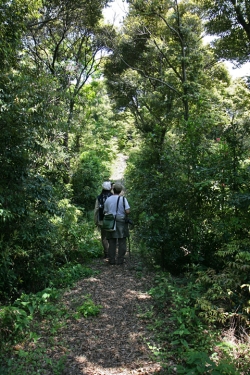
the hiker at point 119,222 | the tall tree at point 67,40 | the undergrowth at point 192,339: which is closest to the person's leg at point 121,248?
the hiker at point 119,222

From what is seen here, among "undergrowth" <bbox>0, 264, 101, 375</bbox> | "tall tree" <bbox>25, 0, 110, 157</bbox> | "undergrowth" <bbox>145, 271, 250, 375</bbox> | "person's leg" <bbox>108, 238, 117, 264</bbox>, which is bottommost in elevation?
"undergrowth" <bbox>0, 264, 101, 375</bbox>

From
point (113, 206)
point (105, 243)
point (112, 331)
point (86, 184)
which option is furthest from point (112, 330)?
point (86, 184)

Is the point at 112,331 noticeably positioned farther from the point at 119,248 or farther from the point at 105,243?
the point at 105,243

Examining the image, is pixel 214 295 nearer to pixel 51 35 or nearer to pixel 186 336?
pixel 186 336

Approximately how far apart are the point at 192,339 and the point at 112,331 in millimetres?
1098

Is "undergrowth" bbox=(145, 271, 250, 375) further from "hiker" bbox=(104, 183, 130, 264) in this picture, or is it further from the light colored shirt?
the light colored shirt

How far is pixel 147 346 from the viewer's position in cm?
368

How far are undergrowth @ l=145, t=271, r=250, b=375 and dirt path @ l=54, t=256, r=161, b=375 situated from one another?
0.19 metres

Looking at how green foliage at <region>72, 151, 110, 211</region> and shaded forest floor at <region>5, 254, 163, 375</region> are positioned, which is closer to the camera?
shaded forest floor at <region>5, 254, 163, 375</region>

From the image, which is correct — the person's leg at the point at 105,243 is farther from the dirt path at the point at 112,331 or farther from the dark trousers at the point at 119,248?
the dirt path at the point at 112,331

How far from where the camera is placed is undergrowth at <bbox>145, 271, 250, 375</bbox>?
299 centimetres

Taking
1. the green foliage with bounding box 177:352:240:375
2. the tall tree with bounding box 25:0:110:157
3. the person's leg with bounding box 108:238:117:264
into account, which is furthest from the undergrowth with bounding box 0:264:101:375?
the tall tree with bounding box 25:0:110:157

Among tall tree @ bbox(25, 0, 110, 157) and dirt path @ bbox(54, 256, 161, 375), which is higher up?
tall tree @ bbox(25, 0, 110, 157)

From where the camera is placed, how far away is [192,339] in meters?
3.64
